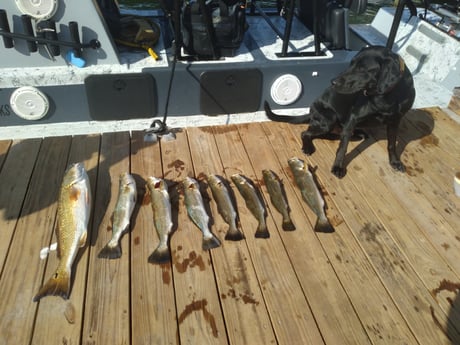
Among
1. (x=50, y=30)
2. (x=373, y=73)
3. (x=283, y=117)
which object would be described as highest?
(x=50, y=30)

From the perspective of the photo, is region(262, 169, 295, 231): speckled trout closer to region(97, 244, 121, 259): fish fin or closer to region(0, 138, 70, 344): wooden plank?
region(97, 244, 121, 259): fish fin

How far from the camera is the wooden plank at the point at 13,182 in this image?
8.35 ft

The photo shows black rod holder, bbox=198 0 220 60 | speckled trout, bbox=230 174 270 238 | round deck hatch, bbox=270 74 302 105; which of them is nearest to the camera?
speckled trout, bbox=230 174 270 238

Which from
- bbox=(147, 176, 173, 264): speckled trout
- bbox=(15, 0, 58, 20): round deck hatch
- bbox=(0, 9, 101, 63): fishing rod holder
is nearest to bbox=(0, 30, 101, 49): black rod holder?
bbox=(0, 9, 101, 63): fishing rod holder

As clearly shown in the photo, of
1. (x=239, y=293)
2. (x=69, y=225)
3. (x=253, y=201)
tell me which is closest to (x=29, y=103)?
(x=69, y=225)

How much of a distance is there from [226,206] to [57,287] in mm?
1254

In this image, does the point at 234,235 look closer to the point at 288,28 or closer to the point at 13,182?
the point at 13,182

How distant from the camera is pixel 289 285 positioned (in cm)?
230

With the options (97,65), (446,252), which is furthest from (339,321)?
(97,65)

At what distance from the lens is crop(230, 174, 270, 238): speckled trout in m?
2.62

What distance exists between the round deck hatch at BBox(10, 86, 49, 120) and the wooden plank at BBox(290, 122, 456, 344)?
2594 mm

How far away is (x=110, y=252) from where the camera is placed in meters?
2.41

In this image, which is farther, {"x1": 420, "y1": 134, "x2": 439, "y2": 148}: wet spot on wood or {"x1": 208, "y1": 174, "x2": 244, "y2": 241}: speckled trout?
{"x1": 420, "y1": 134, "x2": 439, "y2": 148}: wet spot on wood

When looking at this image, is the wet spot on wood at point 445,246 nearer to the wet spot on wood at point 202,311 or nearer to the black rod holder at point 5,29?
the wet spot on wood at point 202,311
